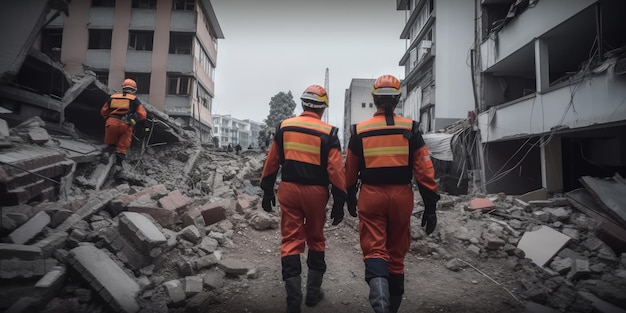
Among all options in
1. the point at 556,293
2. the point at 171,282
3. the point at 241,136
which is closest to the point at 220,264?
the point at 171,282

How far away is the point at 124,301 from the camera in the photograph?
2.13 meters

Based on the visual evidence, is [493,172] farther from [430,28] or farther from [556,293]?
[430,28]

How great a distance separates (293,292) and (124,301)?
4.43ft

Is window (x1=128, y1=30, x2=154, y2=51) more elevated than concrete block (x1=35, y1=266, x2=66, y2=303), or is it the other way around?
window (x1=128, y1=30, x2=154, y2=51)

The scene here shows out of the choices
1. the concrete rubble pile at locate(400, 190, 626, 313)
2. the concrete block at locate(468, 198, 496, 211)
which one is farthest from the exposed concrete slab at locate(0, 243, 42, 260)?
the concrete block at locate(468, 198, 496, 211)

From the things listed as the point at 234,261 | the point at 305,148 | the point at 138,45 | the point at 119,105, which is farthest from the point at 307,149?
the point at 138,45

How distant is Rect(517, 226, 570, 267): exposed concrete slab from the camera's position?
3701 mm

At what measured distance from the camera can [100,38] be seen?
1727 cm

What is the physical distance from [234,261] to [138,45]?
1965 cm

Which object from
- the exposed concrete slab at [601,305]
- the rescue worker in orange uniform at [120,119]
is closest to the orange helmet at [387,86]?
the exposed concrete slab at [601,305]

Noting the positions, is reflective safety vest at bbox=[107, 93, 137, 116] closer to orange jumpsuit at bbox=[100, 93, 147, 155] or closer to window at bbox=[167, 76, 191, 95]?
orange jumpsuit at bbox=[100, 93, 147, 155]

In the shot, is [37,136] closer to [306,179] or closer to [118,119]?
[118,119]

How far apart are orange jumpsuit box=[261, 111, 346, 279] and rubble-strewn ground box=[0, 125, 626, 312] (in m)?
0.68

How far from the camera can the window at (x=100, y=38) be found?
17141 mm
